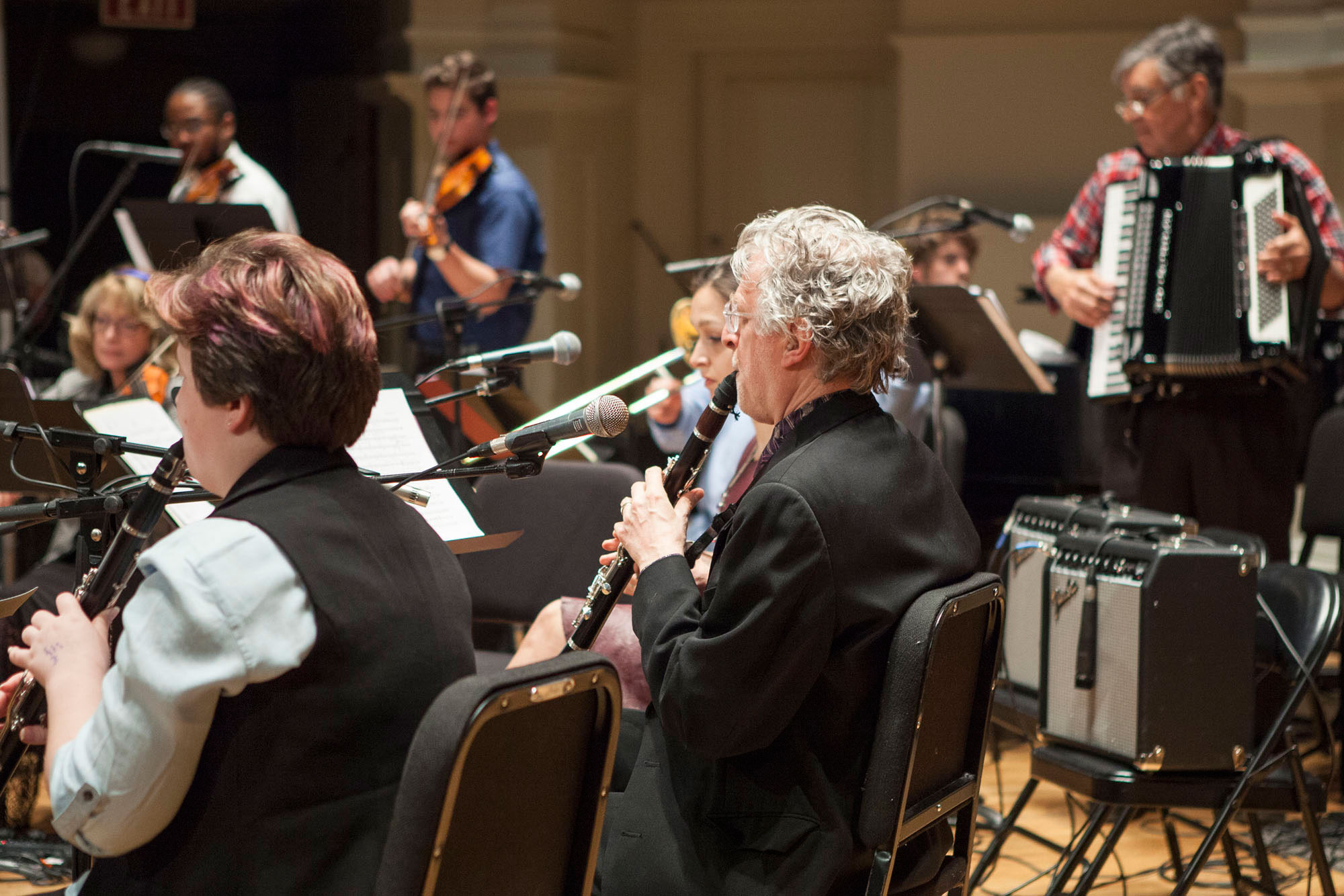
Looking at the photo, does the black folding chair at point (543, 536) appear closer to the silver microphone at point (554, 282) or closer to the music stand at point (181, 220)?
the silver microphone at point (554, 282)

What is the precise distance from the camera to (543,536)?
2.70 meters

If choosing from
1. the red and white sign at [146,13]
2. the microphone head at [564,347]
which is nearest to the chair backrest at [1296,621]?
the microphone head at [564,347]

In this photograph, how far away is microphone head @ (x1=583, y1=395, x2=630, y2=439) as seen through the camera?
68.4 inches

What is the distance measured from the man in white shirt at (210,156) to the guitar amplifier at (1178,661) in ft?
9.66

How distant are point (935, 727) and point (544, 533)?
46.2 inches

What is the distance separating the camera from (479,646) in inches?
134

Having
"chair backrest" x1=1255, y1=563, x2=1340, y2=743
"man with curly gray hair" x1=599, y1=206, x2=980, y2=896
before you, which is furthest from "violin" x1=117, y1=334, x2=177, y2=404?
"chair backrest" x1=1255, y1=563, x2=1340, y2=743

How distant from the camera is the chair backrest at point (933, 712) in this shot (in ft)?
5.11

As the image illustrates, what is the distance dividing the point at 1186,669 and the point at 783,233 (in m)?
1.08

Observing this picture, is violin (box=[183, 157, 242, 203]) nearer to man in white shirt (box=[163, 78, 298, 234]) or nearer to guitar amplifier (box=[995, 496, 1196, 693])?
man in white shirt (box=[163, 78, 298, 234])

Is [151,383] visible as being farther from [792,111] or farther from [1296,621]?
[792,111]

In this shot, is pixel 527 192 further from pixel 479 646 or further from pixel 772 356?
pixel 772 356

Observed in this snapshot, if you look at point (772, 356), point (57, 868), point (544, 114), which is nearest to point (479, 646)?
point (57, 868)

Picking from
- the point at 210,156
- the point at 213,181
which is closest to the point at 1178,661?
the point at 213,181
